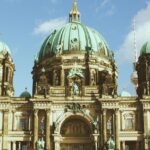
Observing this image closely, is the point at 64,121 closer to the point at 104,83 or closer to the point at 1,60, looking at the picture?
the point at 104,83

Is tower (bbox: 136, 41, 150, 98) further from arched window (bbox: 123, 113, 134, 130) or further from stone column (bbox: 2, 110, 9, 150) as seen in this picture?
stone column (bbox: 2, 110, 9, 150)

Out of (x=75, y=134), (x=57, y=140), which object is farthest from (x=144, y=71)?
(x=57, y=140)

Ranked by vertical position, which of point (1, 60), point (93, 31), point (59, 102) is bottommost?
point (59, 102)

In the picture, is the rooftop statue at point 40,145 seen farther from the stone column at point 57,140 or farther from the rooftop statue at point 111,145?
the rooftop statue at point 111,145

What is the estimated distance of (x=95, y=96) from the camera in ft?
228

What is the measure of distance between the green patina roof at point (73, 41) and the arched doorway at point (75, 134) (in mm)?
13955

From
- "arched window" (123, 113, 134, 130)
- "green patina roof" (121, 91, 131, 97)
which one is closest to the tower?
"arched window" (123, 113, 134, 130)

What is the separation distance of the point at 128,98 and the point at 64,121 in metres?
10.2

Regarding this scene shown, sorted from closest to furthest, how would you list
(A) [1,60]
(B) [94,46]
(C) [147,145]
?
(C) [147,145] → (A) [1,60] → (B) [94,46]

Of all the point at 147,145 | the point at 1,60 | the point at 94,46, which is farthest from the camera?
the point at 94,46

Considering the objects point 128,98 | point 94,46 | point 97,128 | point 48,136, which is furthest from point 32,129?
point 94,46

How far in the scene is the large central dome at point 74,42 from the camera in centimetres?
7906

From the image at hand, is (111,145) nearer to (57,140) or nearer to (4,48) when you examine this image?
(57,140)

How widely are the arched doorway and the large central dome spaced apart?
13.6 m
